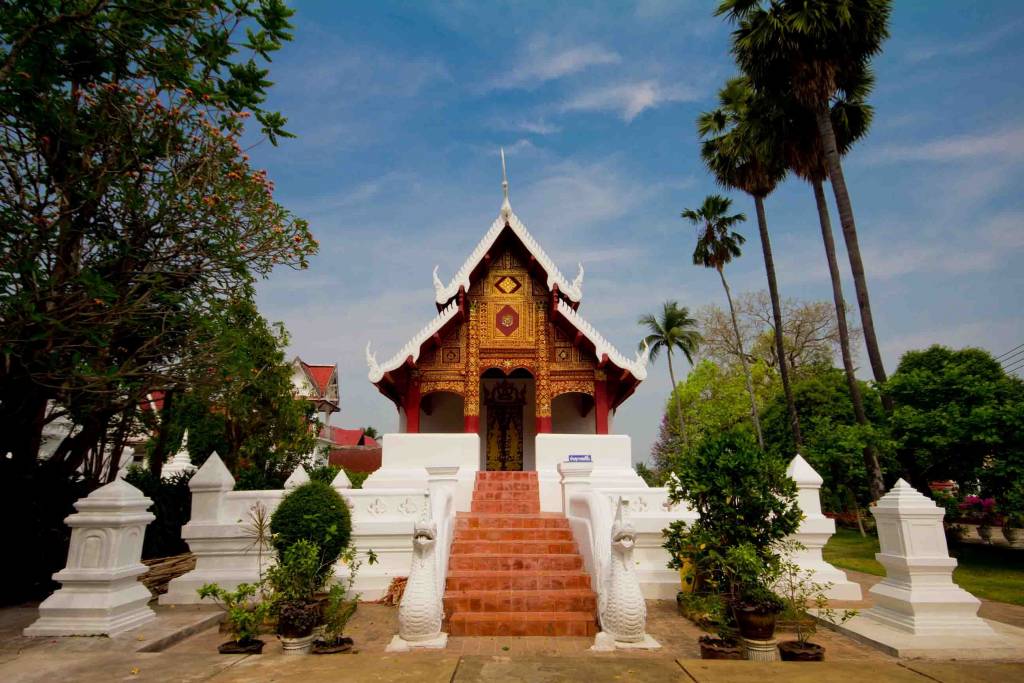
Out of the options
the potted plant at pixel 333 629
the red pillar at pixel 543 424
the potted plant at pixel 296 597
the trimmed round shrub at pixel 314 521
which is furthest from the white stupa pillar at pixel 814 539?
the potted plant at pixel 296 597

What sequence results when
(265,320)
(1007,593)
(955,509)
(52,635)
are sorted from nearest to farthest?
1. (52,635)
2. (1007,593)
3. (955,509)
4. (265,320)

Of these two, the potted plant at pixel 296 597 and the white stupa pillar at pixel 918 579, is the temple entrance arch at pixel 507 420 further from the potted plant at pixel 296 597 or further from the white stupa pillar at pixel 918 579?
the white stupa pillar at pixel 918 579

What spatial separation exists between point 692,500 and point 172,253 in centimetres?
696

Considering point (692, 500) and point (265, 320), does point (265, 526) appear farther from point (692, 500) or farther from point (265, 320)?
point (265, 320)

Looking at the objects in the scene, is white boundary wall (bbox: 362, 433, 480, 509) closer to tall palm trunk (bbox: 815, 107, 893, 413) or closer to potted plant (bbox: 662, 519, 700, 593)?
potted plant (bbox: 662, 519, 700, 593)

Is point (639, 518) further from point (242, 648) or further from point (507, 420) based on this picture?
point (507, 420)

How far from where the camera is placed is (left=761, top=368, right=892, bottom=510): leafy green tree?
12.5 m

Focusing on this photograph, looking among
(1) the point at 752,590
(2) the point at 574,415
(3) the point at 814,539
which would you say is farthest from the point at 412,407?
(1) the point at 752,590

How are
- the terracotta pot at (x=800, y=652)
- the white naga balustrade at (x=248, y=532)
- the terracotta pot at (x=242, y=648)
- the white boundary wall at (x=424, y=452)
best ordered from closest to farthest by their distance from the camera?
the terracotta pot at (x=800, y=652) < the terracotta pot at (x=242, y=648) < the white naga balustrade at (x=248, y=532) < the white boundary wall at (x=424, y=452)

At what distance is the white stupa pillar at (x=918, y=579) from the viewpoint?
221 inches

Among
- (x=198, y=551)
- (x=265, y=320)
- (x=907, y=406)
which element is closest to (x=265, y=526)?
(x=198, y=551)

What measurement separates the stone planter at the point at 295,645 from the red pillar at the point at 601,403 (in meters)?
8.57

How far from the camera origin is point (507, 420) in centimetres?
1504

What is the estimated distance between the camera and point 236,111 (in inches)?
232
